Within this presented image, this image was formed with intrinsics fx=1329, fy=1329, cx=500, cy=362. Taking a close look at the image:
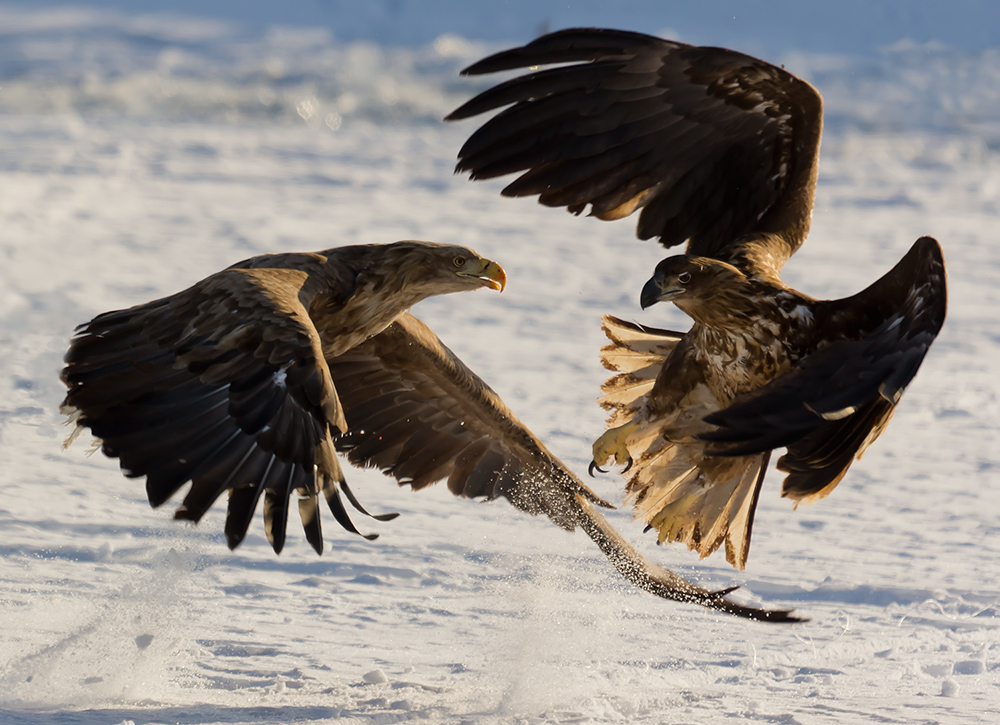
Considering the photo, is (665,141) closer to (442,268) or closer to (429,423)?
(442,268)

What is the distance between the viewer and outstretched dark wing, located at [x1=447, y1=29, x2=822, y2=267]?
523 cm

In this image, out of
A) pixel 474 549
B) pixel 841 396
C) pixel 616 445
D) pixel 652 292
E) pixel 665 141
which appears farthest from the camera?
pixel 474 549

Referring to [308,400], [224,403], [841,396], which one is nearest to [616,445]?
[841,396]

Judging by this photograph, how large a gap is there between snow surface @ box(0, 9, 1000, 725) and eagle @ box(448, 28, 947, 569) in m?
0.62

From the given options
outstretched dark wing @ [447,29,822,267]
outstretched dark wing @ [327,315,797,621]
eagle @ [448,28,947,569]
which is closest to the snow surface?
outstretched dark wing @ [327,315,797,621]

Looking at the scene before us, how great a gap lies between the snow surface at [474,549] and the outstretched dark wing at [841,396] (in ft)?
4.17

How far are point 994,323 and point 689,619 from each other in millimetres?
5289

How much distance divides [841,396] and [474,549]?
264 centimetres

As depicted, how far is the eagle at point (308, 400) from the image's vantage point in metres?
3.69

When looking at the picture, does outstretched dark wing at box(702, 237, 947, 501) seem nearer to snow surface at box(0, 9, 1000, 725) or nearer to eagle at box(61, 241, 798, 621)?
eagle at box(61, 241, 798, 621)

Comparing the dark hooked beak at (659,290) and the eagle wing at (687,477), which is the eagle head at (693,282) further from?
the eagle wing at (687,477)

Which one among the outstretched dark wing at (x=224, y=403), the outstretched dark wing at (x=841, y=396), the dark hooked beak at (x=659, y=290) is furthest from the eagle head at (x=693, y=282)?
the outstretched dark wing at (x=224, y=403)

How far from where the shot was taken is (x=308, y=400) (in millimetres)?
3812

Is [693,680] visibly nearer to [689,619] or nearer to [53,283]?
[689,619]
